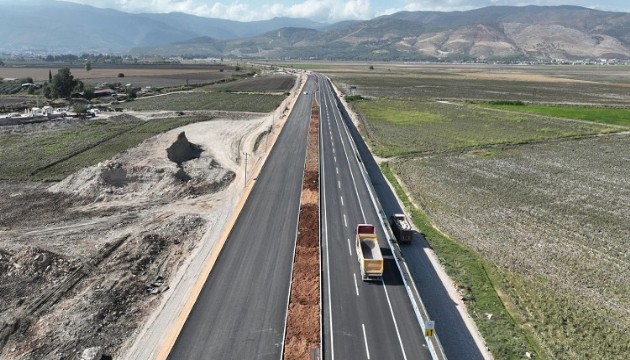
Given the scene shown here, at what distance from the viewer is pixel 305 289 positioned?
24.6 metres

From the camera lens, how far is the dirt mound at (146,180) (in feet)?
136

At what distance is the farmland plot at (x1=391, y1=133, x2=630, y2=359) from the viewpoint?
74.7 feet

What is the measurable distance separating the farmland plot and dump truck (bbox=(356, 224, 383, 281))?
8052mm

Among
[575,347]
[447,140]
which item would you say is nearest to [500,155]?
[447,140]

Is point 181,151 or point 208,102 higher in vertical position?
point 208,102

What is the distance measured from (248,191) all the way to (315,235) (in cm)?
1143

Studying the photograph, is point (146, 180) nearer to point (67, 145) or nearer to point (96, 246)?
point (96, 246)

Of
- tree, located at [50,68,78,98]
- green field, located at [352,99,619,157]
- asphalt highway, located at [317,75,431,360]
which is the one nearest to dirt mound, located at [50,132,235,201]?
asphalt highway, located at [317,75,431,360]

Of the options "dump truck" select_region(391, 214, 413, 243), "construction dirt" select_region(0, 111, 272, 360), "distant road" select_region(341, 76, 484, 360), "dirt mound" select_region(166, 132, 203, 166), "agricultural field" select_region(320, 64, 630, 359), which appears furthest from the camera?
"dirt mound" select_region(166, 132, 203, 166)

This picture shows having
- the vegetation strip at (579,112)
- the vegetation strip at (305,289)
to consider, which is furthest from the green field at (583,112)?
the vegetation strip at (305,289)

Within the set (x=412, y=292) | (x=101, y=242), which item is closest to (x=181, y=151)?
(x=101, y=242)

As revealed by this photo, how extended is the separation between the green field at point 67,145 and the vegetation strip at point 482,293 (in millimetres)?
40426

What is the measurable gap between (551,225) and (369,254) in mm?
17432

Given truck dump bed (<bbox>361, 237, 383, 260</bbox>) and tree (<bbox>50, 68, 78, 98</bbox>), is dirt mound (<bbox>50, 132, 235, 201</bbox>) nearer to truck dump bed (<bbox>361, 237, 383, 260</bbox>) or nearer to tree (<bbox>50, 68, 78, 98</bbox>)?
truck dump bed (<bbox>361, 237, 383, 260</bbox>)
